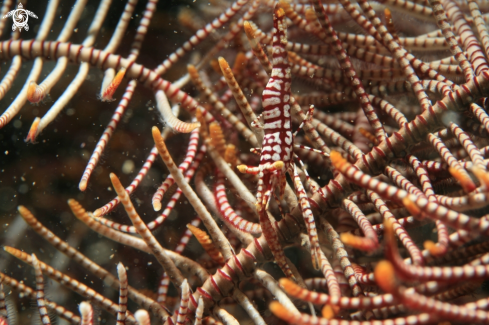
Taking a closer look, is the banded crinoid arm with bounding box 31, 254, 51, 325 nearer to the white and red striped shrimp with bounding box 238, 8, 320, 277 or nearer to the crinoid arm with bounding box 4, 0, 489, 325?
the crinoid arm with bounding box 4, 0, 489, 325

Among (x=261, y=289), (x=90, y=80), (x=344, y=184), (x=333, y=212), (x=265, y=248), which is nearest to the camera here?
(x=344, y=184)

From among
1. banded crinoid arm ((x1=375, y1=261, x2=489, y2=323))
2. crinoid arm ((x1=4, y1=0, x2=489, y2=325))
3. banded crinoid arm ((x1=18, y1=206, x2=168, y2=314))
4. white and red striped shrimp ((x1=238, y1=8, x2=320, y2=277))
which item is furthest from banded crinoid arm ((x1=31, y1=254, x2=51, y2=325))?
banded crinoid arm ((x1=375, y1=261, x2=489, y2=323))

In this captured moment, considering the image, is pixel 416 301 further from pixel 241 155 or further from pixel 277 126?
pixel 241 155

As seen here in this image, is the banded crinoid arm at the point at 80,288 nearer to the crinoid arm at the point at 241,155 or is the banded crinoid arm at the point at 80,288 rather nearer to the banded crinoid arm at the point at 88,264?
the crinoid arm at the point at 241,155

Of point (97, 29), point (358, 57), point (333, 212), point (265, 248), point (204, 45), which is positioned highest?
point (358, 57)

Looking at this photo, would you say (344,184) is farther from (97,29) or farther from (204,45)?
(97,29)

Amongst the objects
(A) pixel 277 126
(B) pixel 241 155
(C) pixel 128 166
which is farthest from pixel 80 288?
(A) pixel 277 126

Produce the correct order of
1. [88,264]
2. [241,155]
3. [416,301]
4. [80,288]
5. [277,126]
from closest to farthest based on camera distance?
[416,301] → [80,288] → [88,264] → [277,126] → [241,155]

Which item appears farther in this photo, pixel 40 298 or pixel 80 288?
pixel 80 288

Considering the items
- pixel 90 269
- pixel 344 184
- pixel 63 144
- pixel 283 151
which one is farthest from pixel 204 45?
pixel 90 269

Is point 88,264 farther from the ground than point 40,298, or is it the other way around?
point 88,264

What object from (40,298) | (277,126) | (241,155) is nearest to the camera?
(40,298)
